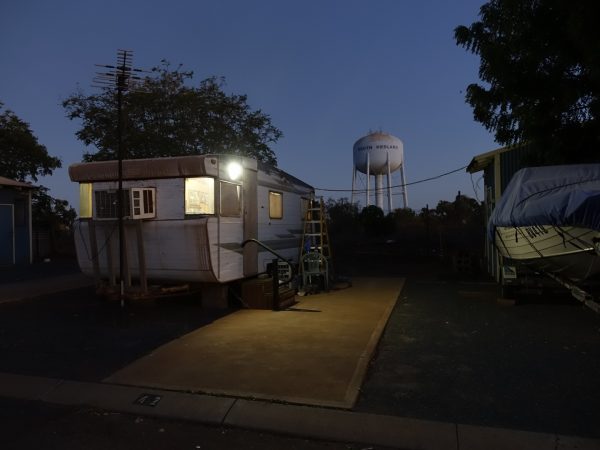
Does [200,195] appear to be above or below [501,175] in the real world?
below

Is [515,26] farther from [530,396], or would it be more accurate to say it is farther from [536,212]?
[530,396]

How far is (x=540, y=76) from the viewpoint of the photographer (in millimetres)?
9711

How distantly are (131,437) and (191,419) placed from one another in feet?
1.84

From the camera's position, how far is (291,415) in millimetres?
4332

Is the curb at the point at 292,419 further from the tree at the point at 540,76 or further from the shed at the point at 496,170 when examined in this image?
the shed at the point at 496,170

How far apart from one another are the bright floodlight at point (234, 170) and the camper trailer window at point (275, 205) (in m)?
1.88

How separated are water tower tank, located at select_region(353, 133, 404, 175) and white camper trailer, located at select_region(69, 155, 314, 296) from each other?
32.0 m

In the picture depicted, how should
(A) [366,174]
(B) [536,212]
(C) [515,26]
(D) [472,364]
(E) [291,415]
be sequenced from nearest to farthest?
(E) [291,415], (D) [472,364], (B) [536,212], (C) [515,26], (A) [366,174]

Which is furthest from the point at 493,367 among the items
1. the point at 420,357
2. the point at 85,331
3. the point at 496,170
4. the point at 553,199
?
the point at 496,170

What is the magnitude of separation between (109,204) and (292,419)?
644 cm

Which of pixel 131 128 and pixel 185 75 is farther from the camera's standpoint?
pixel 185 75

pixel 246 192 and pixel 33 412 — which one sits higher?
pixel 246 192

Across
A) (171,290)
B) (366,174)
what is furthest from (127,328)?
(366,174)

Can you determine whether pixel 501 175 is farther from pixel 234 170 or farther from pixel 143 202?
pixel 143 202
